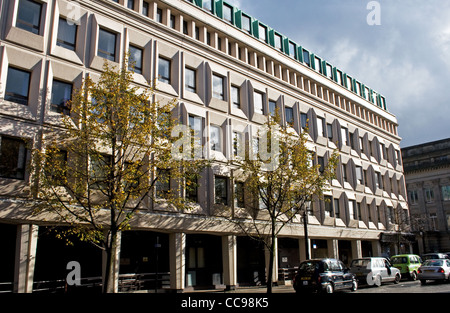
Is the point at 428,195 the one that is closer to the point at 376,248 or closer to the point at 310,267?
the point at 376,248

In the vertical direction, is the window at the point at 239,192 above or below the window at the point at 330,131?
below

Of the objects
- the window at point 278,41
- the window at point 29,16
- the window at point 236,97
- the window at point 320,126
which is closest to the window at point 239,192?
the window at point 236,97

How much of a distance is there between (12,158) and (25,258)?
429 centimetres

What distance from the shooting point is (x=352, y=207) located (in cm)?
3659

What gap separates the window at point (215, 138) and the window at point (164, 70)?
4169 mm

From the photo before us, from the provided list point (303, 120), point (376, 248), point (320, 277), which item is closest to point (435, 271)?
point (320, 277)

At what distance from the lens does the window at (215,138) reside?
24.9m

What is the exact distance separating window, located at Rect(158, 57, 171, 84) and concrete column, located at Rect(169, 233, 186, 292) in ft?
30.2

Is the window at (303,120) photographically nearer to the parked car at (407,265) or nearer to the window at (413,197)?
the parked car at (407,265)

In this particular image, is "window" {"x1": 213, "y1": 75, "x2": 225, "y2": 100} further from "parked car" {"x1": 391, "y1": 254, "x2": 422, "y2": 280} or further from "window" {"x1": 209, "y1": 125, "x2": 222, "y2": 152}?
"parked car" {"x1": 391, "y1": 254, "x2": 422, "y2": 280}

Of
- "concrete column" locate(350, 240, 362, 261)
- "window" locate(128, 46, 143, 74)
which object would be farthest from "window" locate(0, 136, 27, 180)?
"concrete column" locate(350, 240, 362, 261)

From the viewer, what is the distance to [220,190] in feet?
81.8

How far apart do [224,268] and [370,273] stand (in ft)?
28.8
